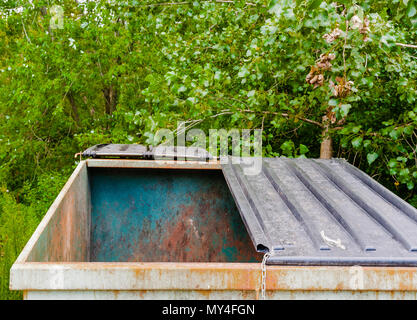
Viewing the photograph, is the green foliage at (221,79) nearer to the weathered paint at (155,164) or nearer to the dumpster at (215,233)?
the weathered paint at (155,164)

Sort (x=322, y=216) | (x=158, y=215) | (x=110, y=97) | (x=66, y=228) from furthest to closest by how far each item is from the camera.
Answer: (x=110, y=97)
(x=158, y=215)
(x=66, y=228)
(x=322, y=216)

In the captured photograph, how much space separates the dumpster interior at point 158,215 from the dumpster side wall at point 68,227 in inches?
6.4

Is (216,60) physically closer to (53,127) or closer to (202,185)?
(202,185)

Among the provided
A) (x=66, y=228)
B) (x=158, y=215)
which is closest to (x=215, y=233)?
(x=158, y=215)

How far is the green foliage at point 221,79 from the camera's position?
3.11 m

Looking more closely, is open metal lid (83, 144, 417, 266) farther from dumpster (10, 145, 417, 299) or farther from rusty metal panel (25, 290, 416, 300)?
rusty metal panel (25, 290, 416, 300)

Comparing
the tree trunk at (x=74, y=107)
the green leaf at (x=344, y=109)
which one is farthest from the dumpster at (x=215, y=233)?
the tree trunk at (x=74, y=107)

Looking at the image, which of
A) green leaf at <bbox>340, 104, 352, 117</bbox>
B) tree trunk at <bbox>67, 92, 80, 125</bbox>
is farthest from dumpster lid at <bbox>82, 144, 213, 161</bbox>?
tree trunk at <bbox>67, 92, 80, 125</bbox>

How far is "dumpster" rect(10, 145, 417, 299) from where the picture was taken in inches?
62.5

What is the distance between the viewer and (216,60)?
428cm

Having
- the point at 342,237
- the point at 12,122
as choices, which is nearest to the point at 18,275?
the point at 342,237

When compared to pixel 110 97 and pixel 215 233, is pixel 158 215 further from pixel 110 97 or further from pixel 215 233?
pixel 110 97

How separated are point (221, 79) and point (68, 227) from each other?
1.85m

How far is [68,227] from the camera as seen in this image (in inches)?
107
